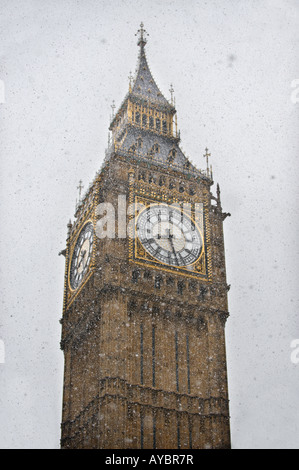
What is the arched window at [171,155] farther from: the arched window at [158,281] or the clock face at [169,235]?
the arched window at [158,281]

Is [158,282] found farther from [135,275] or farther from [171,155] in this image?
[171,155]

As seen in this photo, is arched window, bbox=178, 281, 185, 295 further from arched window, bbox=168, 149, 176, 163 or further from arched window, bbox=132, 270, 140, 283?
arched window, bbox=168, 149, 176, 163

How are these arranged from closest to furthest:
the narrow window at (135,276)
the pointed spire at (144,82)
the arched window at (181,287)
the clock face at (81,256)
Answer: the narrow window at (135,276)
the arched window at (181,287)
the clock face at (81,256)
the pointed spire at (144,82)

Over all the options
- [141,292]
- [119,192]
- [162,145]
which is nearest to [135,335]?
[141,292]

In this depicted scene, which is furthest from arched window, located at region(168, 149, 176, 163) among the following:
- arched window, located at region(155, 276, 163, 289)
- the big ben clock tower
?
arched window, located at region(155, 276, 163, 289)

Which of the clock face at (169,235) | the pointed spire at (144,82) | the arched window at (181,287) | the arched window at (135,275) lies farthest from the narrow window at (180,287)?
the pointed spire at (144,82)
